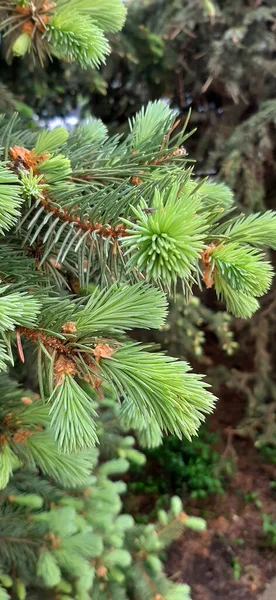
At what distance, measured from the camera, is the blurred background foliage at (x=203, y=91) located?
195cm

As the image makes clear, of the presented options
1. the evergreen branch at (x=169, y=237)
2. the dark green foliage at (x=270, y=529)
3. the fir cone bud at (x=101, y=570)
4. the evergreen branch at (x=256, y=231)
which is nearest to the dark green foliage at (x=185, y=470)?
the dark green foliage at (x=270, y=529)

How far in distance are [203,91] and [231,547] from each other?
2626 mm

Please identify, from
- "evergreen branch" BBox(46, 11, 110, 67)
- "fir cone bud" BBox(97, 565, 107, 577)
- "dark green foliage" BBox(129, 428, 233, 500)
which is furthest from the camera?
"dark green foliage" BBox(129, 428, 233, 500)

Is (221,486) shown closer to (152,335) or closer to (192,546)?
(192,546)

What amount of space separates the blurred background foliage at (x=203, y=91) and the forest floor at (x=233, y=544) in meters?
0.78

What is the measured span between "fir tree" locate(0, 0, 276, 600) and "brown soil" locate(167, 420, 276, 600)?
2.19 meters

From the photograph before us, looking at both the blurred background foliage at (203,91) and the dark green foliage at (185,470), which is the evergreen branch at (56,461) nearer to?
the blurred background foliage at (203,91)

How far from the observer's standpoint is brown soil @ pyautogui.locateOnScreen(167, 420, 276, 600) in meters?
2.52

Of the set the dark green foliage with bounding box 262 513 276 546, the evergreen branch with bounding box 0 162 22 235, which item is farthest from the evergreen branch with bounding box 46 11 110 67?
the dark green foliage with bounding box 262 513 276 546

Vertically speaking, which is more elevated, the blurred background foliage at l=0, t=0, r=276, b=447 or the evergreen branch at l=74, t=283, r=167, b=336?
the blurred background foliage at l=0, t=0, r=276, b=447

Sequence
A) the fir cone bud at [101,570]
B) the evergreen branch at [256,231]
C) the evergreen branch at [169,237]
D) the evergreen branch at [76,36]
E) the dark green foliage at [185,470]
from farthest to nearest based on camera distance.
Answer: the dark green foliage at [185,470] < the fir cone bud at [101,570] < the evergreen branch at [76,36] < the evergreen branch at [256,231] < the evergreen branch at [169,237]

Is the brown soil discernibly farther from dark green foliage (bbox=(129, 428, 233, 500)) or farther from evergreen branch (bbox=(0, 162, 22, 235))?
evergreen branch (bbox=(0, 162, 22, 235))

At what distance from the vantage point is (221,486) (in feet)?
9.99

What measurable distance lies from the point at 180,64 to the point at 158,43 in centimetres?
27
